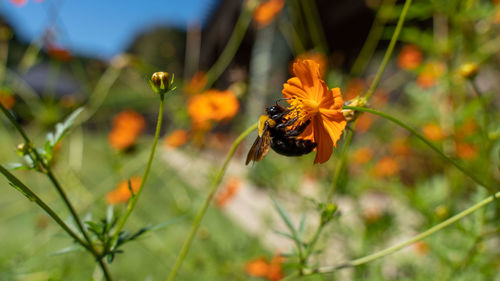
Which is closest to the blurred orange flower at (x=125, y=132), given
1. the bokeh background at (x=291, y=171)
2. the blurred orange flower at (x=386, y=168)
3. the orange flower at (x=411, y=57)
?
the bokeh background at (x=291, y=171)

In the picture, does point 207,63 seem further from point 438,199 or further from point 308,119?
point 308,119

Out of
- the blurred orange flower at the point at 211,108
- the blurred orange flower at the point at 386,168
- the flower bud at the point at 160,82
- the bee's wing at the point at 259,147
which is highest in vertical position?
the blurred orange flower at the point at 386,168

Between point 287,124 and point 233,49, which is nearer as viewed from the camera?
point 287,124

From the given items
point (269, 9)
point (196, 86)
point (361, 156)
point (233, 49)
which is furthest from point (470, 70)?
point (361, 156)

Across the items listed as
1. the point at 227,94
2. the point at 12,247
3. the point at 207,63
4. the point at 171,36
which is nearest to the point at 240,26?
the point at 227,94

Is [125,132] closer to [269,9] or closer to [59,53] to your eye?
[59,53]


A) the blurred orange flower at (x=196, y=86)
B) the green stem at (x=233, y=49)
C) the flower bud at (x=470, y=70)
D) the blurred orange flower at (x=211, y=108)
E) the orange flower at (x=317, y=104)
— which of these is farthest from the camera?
the blurred orange flower at (x=196, y=86)

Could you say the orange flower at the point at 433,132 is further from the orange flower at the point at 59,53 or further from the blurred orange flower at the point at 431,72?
the orange flower at the point at 59,53
